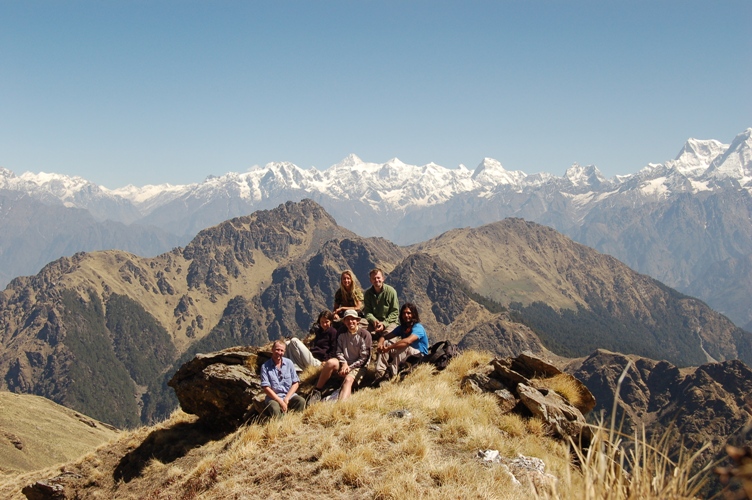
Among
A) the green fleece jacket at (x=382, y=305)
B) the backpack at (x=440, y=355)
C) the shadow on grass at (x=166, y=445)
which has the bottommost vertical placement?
the shadow on grass at (x=166, y=445)

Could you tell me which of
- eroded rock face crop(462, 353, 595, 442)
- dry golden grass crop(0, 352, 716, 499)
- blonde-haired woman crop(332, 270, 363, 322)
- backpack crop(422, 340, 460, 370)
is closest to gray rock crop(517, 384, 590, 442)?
eroded rock face crop(462, 353, 595, 442)

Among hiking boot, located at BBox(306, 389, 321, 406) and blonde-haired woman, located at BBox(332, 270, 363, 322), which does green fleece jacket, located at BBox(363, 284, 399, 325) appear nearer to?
blonde-haired woman, located at BBox(332, 270, 363, 322)

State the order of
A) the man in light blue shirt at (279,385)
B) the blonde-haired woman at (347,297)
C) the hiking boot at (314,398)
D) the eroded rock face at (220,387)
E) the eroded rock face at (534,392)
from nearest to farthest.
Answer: the eroded rock face at (534,392) → the man in light blue shirt at (279,385) → the hiking boot at (314,398) → the eroded rock face at (220,387) → the blonde-haired woman at (347,297)

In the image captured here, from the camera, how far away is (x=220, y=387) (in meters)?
18.7

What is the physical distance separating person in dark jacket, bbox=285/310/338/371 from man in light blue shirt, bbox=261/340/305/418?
2.72 m

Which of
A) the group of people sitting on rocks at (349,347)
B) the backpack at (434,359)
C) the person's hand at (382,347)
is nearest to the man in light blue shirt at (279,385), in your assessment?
the group of people sitting on rocks at (349,347)

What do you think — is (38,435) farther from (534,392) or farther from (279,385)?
(534,392)

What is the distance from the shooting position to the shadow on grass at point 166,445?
1797 cm

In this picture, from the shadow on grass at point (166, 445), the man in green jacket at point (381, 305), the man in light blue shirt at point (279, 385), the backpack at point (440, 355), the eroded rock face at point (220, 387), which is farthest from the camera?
the man in green jacket at point (381, 305)

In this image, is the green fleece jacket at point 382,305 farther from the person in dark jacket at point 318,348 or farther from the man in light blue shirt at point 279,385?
the man in light blue shirt at point 279,385

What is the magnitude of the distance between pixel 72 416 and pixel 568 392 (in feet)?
307

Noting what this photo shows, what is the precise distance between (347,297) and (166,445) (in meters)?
9.09

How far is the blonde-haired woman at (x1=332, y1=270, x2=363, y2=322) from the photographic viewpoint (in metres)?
20.6

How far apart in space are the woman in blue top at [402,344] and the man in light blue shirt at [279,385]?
127 inches
